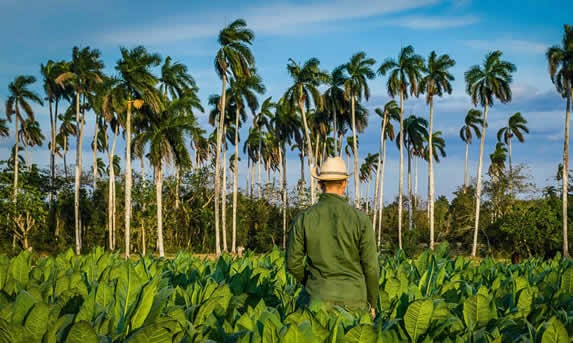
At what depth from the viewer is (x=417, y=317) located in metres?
3.12

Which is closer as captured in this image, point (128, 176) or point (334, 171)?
point (334, 171)

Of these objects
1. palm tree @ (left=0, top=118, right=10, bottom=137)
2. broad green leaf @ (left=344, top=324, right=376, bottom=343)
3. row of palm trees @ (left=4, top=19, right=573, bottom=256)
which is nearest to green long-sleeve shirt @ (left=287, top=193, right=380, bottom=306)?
broad green leaf @ (left=344, top=324, right=376, bottom=343)

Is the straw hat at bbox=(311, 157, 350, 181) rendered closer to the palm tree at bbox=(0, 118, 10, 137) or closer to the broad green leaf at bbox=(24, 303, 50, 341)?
the broad green leaf at bbox=(24, 303, 50, 341)

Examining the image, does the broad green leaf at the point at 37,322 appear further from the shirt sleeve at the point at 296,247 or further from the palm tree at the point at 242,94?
the palm tree at the point at 242,94

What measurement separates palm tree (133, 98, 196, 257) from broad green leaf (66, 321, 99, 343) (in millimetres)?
35684

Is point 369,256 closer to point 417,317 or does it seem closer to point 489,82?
point 417,317

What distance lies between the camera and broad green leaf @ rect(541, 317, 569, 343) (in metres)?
2.73

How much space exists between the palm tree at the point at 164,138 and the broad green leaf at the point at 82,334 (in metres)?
35.7

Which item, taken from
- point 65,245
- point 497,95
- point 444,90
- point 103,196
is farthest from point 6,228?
point 497,95

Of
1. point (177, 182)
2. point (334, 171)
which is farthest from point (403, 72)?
point (334, 171)

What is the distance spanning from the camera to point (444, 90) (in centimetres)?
4988

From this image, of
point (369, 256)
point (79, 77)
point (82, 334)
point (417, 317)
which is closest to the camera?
point (82, 334)

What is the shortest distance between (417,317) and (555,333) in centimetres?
69

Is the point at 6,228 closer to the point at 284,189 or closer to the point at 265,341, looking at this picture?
the point at 284,189
